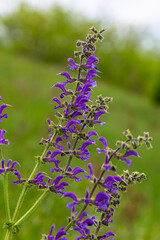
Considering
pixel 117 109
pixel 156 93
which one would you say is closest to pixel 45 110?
pixel 117 109

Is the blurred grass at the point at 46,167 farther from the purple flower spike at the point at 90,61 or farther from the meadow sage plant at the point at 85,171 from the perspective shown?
the purple flower spike at the point at 90,61

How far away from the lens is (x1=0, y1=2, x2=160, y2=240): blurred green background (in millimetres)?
6605

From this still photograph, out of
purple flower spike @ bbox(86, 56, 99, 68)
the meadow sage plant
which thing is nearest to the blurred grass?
the meadow sage plant

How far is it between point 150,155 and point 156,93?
645 inches

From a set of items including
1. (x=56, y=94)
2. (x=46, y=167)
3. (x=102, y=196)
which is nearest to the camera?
(x=102, y=196)

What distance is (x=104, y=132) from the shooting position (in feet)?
54.4

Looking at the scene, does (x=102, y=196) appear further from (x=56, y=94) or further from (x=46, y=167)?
(x=56, y=94)

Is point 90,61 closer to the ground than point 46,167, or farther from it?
closer to the ground

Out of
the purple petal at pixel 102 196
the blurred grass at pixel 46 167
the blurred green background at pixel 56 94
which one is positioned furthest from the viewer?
the blurred green background at pixel 56 94

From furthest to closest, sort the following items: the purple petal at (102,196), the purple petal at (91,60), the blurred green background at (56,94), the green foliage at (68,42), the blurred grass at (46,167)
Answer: the green foliage at (68,42) → the blurred green background at (56,94) → the blurred grass at (46,167) → the purple petal at (91,60) → the purple petal at (102,196)

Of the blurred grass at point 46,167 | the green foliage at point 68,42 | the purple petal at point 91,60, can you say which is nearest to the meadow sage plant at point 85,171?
the purple petal at point 91,60

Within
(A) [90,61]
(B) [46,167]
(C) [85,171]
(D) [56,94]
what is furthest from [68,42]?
(C) [85,171]

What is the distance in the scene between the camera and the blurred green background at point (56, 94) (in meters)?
6.61

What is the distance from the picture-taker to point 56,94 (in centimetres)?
1744
